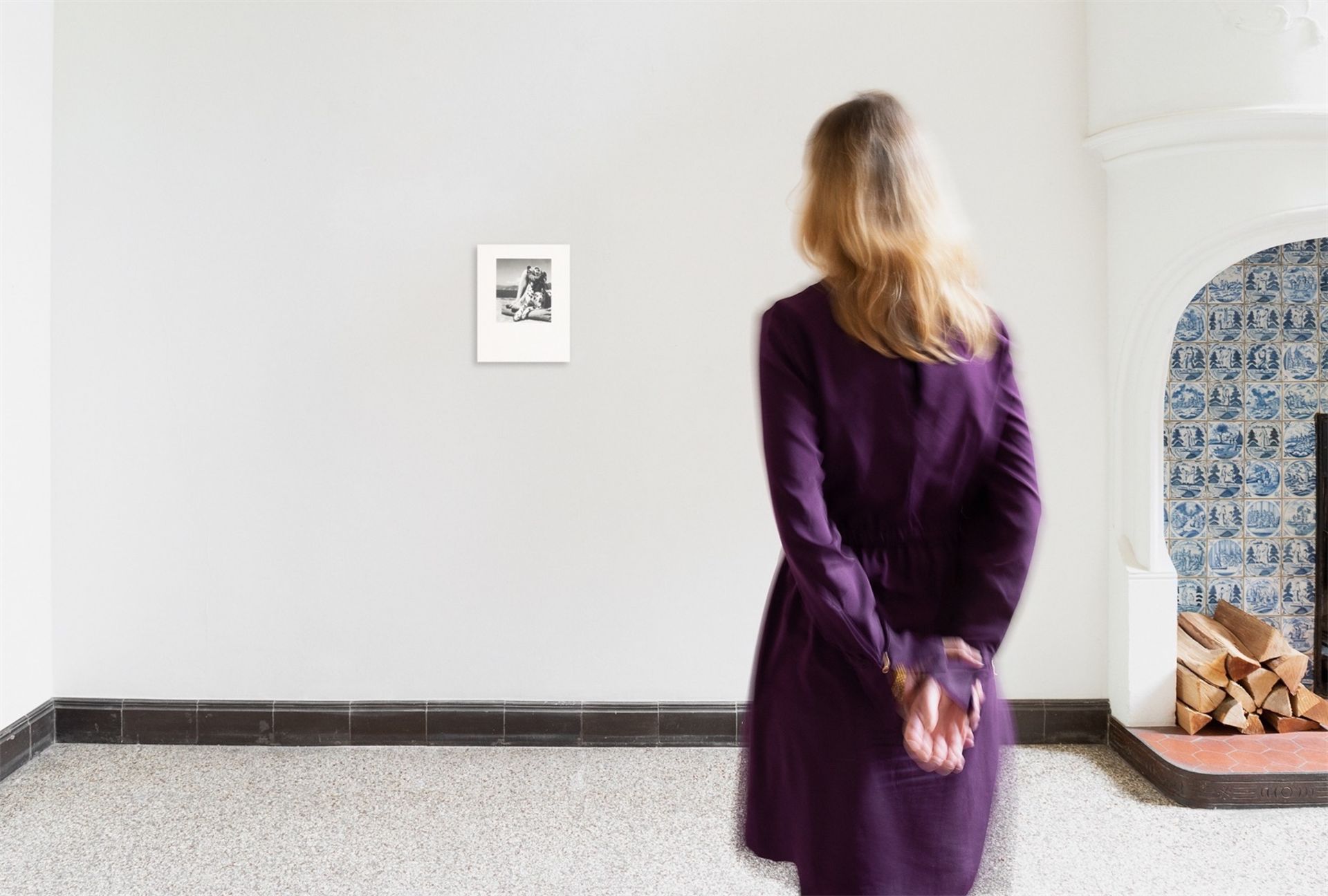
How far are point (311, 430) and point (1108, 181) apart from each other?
9.94 feet

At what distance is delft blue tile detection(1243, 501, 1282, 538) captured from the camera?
3551 mm

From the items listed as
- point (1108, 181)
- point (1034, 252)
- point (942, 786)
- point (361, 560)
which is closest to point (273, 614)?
point (361, 560)

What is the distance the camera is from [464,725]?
3.20 meters

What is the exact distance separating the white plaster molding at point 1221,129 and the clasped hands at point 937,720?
91.7 inches

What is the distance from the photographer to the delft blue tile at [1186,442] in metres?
3.55

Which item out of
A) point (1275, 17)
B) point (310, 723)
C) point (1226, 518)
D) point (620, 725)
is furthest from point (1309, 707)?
point (310, 723)

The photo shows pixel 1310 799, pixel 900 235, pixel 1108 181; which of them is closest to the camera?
pixel 900 235

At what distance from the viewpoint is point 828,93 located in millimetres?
3158

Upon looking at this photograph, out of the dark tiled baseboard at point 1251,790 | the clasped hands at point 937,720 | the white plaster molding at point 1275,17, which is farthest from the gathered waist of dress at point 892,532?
the white plaster molding at point 1275,17

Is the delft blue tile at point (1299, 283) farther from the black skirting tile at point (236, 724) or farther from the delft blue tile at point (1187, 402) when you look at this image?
the black skirting tile at point (236, 724)

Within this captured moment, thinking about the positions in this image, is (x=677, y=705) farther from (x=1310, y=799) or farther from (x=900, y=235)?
(x=900, y=235)

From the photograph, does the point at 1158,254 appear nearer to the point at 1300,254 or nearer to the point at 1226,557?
the point at 1300,254

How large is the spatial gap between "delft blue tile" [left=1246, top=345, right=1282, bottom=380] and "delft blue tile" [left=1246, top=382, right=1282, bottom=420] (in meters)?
0.04

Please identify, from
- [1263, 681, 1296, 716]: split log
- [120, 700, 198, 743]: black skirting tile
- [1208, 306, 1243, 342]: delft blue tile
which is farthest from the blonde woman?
[1208, 306, 1243, 342]: delft blue tile
